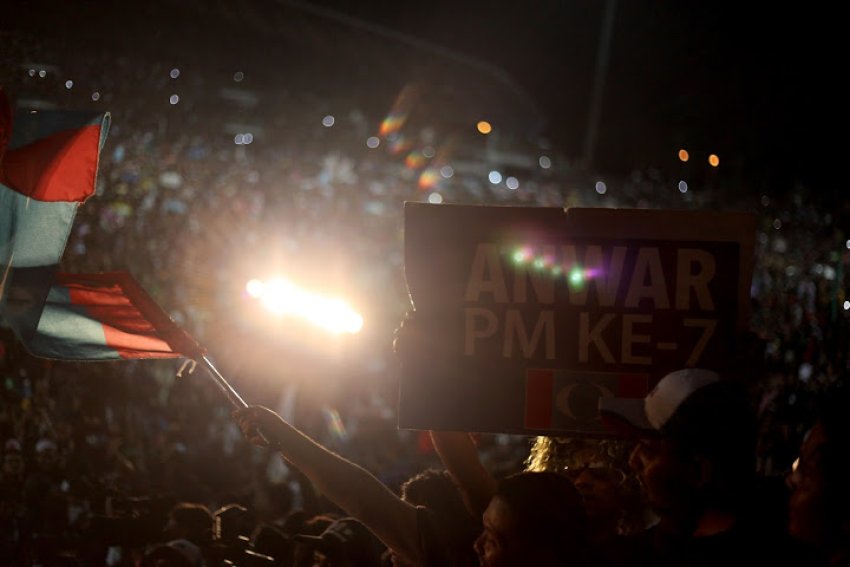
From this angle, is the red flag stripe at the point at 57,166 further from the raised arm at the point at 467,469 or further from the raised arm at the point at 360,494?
the raised arm at the point at 467,469

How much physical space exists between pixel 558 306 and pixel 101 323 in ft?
6.88

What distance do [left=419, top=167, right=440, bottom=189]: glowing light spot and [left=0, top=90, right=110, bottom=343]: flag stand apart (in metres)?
20.3

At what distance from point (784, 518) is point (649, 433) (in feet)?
1.32

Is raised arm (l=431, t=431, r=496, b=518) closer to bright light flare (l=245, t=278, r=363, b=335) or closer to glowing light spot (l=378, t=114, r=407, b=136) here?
bright light flare (l=245, t=278, r=363, b=335)

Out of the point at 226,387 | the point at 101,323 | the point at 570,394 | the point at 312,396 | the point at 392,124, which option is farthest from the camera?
the point at 392,124

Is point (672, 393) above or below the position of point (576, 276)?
below

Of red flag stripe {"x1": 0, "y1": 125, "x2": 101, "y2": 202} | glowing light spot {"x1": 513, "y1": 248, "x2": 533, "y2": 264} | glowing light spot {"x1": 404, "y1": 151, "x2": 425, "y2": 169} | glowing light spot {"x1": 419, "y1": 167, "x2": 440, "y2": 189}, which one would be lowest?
glowing light spot {"x1": 513, "y1": 248, "x2": 533, "y2": 264}

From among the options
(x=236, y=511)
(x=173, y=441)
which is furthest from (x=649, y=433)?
(x=173, y=441)

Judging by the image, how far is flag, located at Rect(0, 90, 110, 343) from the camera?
4613mm

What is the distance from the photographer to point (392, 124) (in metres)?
24.6

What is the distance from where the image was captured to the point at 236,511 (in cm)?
547

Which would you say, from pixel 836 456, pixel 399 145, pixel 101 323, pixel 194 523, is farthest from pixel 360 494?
pixel 399 145

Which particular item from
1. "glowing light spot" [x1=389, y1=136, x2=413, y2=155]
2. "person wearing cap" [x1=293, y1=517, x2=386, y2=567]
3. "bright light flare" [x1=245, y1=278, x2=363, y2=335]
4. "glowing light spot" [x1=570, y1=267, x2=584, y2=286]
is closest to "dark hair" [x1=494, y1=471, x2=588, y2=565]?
"glowing light spot" [x1=570, y1=267, x2=584, y2=286]

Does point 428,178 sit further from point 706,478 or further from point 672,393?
point 706,478
